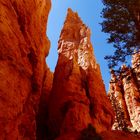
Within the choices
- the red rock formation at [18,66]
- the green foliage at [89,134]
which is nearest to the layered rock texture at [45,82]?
the red rock formation at [18,66]

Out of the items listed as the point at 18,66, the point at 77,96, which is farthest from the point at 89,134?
the point at 18,66

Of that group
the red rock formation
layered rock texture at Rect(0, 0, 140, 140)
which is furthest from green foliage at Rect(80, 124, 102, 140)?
the red rock formation

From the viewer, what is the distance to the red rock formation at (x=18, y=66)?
67.2 ft

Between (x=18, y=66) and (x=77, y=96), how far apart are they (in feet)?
58.3

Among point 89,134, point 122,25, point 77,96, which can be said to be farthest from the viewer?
point 77,96

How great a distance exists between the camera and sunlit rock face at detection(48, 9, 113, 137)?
37000mm

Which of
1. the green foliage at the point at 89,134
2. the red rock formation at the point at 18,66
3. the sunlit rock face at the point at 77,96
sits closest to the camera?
the red rock formation at the point at 18,66

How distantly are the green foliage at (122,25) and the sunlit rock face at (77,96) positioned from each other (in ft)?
48.6

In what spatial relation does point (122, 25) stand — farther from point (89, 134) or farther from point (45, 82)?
point (45, 82)

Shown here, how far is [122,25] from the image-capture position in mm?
22734

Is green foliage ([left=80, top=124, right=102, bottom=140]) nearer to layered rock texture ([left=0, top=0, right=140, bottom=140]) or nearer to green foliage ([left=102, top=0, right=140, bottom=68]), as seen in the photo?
layered rock texture ([left=0, top=0, right=140, bottom=140])

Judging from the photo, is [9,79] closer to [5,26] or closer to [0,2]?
[5,26]

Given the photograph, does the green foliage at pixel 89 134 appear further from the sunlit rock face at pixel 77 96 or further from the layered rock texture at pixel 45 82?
the sunlit rock face at pixel 77 96

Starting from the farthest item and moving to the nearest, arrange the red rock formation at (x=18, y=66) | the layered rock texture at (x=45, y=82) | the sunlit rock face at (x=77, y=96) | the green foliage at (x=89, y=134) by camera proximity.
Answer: the sunlit rock face at (x=77, y=96) < the green foliage at (x=89, y=134) < the layered rock texture at (x=45, y=82) < the red rock formation at (x=18, y=66)
